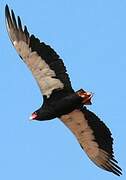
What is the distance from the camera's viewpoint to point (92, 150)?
48.3 metres

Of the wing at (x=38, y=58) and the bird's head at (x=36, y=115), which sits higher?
the wing at (x=38, y=58)

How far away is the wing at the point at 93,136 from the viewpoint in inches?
1884

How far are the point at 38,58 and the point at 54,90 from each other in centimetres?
108

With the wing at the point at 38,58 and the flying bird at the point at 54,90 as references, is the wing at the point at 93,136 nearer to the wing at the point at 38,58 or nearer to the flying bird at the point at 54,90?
the flying bird at the point at 54,90

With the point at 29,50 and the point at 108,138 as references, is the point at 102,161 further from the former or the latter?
the point at 29,50

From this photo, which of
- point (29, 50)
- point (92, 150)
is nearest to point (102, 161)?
point (92, 150)

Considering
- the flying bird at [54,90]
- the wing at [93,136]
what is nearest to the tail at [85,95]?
the flying bird at [54,90]

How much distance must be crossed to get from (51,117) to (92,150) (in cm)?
211

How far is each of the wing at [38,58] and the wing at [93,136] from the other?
1.13 metres

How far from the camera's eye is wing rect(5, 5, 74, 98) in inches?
1850

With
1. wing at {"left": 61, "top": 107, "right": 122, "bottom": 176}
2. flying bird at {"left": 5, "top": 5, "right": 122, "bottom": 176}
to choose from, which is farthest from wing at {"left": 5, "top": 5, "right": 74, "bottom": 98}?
wing at {"left": 61, "top": 107, "right": 122, "bottom": 176}

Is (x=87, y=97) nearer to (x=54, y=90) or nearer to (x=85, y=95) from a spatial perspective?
(x=85, y=95)

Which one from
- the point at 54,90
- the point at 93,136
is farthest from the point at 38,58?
the point at 93,136

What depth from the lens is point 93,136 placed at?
48.3 meters
